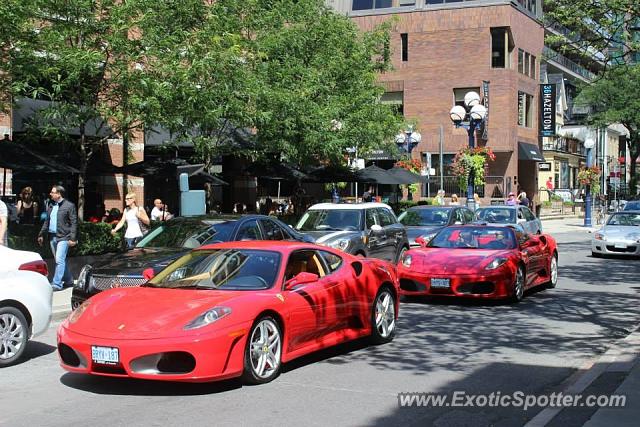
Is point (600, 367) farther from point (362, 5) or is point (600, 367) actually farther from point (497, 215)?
point (362, 5)

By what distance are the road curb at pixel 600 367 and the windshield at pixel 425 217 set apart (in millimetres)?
10854

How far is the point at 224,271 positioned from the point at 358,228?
8.77m

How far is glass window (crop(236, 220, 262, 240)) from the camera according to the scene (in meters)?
12.3

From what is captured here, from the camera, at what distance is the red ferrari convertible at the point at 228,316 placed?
20.8ft

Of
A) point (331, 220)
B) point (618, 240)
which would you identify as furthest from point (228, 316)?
point (618, 240)

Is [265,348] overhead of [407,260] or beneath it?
beneath

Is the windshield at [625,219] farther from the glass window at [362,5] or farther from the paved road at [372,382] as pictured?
the glass window at [362,5]

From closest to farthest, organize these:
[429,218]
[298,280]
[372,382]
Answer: [372,382], [298,280], [429,218]

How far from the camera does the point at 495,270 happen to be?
39.7ft

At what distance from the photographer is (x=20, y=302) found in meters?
8.12

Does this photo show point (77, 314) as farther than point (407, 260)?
No

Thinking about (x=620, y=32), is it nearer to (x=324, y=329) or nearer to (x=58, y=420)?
(x=324, y=329)

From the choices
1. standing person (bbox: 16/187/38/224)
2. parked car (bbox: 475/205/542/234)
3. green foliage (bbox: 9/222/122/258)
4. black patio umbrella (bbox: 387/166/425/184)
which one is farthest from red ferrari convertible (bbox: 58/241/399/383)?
black patio umbrella (bbox: 387/166/425/184)

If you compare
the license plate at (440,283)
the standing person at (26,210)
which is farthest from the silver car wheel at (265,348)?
the standing person at (26,210)
